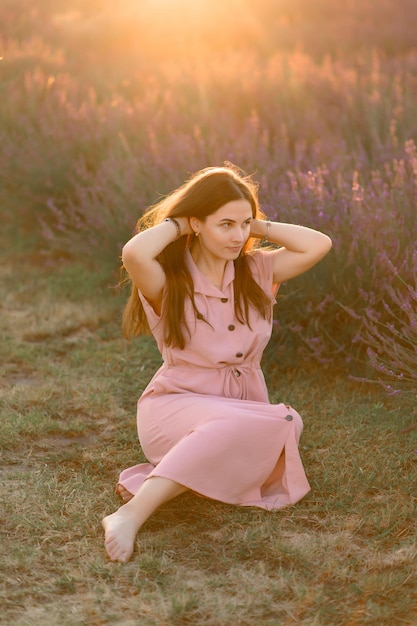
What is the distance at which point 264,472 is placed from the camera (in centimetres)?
302

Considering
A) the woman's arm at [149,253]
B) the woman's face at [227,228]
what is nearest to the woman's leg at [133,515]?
the woman's arm at [149,253]

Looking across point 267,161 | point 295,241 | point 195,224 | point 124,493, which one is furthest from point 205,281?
point 267,161

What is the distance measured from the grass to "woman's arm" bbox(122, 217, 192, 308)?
786mm

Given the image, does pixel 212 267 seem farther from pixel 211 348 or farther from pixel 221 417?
pixel 221 417

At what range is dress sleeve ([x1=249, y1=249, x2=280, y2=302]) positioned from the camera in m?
3.28

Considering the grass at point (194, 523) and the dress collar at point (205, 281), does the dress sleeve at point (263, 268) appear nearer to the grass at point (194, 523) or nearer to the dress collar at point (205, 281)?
the dress collar at point (205, 281)

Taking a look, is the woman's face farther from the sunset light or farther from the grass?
the grass

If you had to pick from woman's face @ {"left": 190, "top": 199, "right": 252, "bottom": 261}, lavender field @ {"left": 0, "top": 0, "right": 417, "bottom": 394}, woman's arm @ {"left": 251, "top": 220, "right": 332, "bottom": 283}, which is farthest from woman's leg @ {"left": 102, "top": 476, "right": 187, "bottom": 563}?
lavender field @ {"left": 0, "top": 0, "right": 417, "bottom": 394}

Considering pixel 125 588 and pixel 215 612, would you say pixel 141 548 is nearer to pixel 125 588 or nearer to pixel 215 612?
pixel 125 588

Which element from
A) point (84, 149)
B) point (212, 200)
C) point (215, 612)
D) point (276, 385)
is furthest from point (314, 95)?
point (215, 612)

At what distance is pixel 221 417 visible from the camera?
2926 millimetres

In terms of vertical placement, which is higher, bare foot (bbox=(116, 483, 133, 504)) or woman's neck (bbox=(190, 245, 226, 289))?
woman's neck (bbox=(190, 245, 226, 289))

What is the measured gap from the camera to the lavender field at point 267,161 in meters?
4.09

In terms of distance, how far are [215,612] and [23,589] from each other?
578 mm
